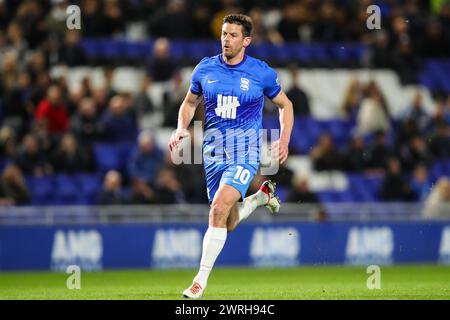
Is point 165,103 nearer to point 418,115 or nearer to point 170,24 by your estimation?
point 170,24

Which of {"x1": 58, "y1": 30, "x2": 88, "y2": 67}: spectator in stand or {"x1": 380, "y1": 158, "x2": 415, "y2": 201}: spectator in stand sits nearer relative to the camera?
{"x1": 380, "y1": 158, "x2": 415, "y2": 201}: spectator in stand

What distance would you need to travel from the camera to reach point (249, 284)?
14531 mm

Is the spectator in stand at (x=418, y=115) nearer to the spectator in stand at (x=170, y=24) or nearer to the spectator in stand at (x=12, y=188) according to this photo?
the spectator in stand at (x=170, y=24)

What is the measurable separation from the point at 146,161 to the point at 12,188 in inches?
101

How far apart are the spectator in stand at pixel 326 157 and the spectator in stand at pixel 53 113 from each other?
507 cm

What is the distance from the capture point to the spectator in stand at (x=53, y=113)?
19969mm

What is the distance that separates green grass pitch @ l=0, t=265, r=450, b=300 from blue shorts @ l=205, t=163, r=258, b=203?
118cm

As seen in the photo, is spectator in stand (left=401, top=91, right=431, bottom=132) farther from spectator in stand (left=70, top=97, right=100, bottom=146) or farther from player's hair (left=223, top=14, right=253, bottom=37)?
player's hair (left=223, top=14, right=253, bottom=37)

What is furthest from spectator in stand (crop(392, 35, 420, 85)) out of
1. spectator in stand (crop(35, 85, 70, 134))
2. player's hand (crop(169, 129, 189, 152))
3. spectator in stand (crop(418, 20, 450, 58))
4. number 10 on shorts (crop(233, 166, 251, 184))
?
player's hand (crop(169, 129, 189, 152))

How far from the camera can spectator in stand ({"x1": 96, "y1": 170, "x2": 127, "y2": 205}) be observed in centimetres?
1881

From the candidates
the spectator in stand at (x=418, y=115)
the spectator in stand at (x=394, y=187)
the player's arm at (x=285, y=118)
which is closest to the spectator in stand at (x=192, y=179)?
the spectator in stand at (x=394, y=187)
